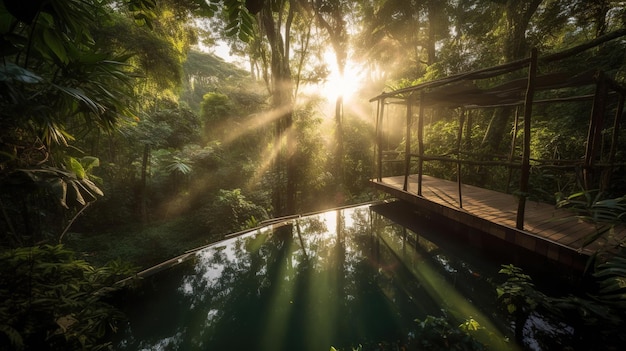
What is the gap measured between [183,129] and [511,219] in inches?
621

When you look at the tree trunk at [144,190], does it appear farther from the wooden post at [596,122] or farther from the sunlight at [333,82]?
the wooden post at [596,122]

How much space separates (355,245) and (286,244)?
1516 mm

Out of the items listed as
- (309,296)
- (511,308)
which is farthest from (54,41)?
(511,308)

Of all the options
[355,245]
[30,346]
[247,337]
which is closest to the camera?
[30,346]

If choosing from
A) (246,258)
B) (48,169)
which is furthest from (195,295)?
(48,169)

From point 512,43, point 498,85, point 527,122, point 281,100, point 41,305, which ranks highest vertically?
point 512,43

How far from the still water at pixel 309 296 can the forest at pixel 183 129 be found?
28.3 inches

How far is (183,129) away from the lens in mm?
14414

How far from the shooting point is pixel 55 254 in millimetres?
2197

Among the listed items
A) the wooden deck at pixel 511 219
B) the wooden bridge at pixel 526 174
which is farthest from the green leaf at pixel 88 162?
the wooden deck at pixel 511 219

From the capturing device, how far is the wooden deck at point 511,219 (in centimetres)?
326

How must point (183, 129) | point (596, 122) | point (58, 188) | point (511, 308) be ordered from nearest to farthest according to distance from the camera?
point (58, 188)
point (511, 308)
point (596, 122)
point (183, 129)

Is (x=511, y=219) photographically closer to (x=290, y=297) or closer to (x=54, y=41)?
(x=290, y=297)

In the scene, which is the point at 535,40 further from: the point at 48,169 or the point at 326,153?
the point at 48,169
